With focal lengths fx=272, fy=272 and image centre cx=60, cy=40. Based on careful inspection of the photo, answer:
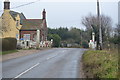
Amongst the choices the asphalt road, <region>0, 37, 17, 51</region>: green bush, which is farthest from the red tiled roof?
the asphalt road

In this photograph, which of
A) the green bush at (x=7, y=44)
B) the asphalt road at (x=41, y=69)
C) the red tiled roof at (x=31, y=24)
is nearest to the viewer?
the asphalt road at (x=41, y=69)

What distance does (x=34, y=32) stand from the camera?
69812 millimetres

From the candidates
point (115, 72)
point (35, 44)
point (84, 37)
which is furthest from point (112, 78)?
point (84, 37)

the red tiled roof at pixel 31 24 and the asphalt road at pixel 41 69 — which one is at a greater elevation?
the red tiled roof at pixel 31 24

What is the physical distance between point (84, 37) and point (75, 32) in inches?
207

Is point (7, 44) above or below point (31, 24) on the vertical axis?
below

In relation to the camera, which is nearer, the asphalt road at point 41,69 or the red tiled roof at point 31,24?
the asphalt road at point 41,69

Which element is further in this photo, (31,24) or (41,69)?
(31,24)

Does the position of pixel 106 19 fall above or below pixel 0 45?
above

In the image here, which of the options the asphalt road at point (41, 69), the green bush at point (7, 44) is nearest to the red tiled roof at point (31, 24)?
the green bush at point (7, 44)

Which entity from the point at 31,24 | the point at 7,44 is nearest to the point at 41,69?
the point at 7,44

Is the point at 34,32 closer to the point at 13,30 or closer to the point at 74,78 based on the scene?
the point at 13,30

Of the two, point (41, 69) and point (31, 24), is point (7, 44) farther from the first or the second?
point (31, 24)

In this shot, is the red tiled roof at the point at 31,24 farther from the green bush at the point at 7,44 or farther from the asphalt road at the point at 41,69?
the asphalt road at the point at 41,69
